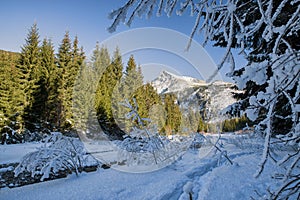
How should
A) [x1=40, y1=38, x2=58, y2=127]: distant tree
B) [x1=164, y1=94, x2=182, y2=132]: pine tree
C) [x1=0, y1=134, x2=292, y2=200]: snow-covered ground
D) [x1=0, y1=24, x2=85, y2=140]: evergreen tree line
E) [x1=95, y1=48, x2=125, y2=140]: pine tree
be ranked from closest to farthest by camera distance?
1. [x1=0, y1=134, x2=292, y2=200]: snow-covered ground
2. [x1=0, y1=24, x2=85, y2=140]: evergreen tree line
3. [x1=40, y1=38, x2=58, y2=127]: distant tree
4. [x1=95, y1=48, x2=125, y2=140]: pine tree
5. [x1=164, y1=94, x2=182, y2=132]: pine tree

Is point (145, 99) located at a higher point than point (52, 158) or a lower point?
higher

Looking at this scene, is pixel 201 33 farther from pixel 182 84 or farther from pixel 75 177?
pixel 182 84

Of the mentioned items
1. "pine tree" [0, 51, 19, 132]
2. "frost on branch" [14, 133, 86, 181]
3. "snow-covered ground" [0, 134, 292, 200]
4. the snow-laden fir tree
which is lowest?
"snow-covered ground" [0, 134, 292, 200]

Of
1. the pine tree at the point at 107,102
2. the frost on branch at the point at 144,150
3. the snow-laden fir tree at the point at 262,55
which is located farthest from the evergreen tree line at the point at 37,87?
the snow-laden fir tree at the point at 262,55

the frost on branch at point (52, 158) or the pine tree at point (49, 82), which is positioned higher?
the pine tree at point (49, 82)

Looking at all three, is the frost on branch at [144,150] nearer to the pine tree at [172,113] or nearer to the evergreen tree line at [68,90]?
the evergreen tree line at [68,90]

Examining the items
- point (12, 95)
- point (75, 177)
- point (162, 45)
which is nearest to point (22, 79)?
point (12, 95)

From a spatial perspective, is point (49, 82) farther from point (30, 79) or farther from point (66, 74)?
point (66, 74)

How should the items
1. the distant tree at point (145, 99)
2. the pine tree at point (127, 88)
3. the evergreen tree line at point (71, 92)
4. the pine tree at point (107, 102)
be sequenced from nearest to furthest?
the evergreen tree line at point (71, 92) < the pine tree at point (107, 102) < the pine tree at point (127, 88) < the distant tree at point (145, 99)

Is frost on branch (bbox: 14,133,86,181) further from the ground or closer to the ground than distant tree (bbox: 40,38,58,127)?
closer to the ground

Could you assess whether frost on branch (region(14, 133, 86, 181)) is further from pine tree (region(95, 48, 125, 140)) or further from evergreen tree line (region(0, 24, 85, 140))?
pine tree (region(95, 48, 125, 140))

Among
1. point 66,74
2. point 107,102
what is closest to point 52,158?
point 107,102

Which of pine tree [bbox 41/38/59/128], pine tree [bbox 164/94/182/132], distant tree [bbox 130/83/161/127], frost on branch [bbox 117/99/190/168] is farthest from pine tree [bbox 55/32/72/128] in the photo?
frost on branch [bbox 117/99/190/168]

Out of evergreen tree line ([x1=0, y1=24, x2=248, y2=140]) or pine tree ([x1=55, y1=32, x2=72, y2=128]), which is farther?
pine tree ([x1=55, y1=32, x2=72, y2=128])
